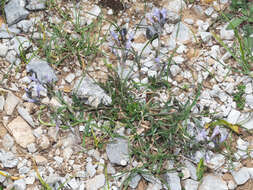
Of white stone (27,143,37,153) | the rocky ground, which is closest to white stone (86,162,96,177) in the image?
the rocky ground

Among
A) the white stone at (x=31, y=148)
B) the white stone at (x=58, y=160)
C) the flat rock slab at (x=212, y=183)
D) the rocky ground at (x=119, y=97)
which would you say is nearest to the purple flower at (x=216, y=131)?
the rocky ground at (x=119, y=97)

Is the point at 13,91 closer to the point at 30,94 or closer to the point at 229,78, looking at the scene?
the point at 30,94

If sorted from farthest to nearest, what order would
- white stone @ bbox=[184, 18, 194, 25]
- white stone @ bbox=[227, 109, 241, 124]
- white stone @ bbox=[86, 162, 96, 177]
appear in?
white stone @ bbox=[184, 18, 194, 25]
white stone @ bbox=[227, 109, 241, 124]
white stone @ bbox=[86, 162, 96, 177]

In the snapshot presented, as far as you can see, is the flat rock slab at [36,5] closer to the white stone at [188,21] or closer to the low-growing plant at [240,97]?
the white stone at [188,21]

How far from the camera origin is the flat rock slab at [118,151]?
2906mm

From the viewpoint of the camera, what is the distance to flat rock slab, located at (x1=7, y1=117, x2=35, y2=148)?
2.98 meters

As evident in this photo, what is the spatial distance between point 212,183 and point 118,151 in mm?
801

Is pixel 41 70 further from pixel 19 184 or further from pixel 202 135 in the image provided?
pixel 202 135

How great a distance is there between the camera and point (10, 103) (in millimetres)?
3115

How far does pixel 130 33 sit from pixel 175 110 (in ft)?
3.11

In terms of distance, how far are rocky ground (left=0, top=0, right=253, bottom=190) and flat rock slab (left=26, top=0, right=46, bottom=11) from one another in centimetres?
1

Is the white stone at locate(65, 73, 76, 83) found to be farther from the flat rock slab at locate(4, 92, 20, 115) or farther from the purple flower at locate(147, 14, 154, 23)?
the purple flower at locate(147, 14, 154, 23)

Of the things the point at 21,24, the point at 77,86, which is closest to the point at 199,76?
the point at 77,86

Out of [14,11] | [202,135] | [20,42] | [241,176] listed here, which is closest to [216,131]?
[202,135]
